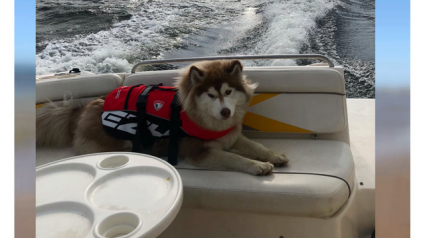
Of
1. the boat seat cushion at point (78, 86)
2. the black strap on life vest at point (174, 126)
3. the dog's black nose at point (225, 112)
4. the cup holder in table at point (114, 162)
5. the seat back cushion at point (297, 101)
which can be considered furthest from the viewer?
the boat seat cushion at point (78, 86)

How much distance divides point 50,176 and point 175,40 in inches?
203

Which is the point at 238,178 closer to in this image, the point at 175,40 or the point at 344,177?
the point at 344,177

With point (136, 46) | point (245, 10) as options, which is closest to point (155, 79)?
point (136, 46)

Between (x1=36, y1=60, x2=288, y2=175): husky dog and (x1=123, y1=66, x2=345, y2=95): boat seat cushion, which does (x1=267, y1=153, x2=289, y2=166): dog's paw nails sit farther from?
(x1=123, y1=66, x2=345, y2=95): boat seat cushion

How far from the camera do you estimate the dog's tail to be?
1775 mm

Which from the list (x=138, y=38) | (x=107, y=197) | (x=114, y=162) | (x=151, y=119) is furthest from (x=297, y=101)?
(x=138, y=38)

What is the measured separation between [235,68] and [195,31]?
4749 millimetres

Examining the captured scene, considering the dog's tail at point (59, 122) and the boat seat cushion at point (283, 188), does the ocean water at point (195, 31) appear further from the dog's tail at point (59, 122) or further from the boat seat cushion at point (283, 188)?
the boat seat cushion at point (283, 188)

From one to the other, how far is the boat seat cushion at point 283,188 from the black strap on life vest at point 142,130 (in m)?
0.27

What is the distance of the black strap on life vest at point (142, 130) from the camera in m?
1.58

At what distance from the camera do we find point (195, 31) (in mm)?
6000

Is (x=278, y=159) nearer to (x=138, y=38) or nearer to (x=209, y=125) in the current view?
(x=209, y=125)

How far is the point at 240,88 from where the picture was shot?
5.16ft

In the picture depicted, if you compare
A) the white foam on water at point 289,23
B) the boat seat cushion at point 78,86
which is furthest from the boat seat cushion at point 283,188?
the white foam on water at point 289,23
